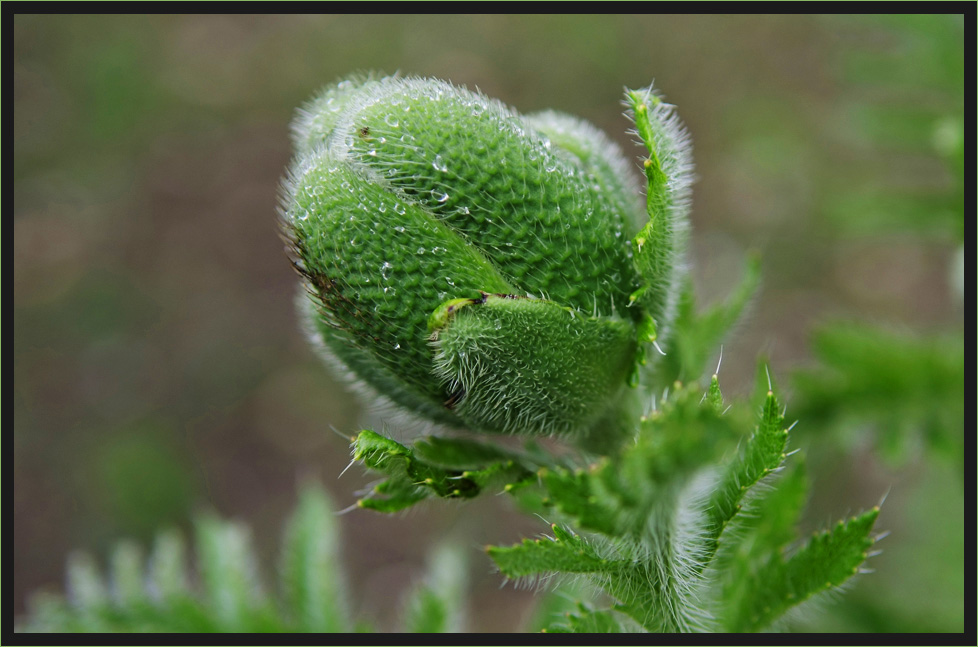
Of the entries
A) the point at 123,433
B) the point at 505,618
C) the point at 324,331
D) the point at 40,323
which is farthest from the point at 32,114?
the point at 324,331

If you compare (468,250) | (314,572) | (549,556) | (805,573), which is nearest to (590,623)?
(549,556)

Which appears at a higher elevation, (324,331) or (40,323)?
(40,323)

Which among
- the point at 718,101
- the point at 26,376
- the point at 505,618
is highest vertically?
the point at 718,101

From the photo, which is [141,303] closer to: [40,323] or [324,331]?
[40,323]

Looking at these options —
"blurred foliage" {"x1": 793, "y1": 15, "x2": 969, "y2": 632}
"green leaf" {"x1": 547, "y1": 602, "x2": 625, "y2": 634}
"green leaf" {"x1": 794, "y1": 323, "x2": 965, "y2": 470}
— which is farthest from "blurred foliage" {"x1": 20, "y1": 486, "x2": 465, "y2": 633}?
"green leaf" {"x1": 794, "y1": 323, "x2": 965, "y2": 470}

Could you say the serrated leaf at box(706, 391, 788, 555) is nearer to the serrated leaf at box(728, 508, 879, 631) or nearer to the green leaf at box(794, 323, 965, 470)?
the serrated leaf at box(728, 508, 879, 631)
